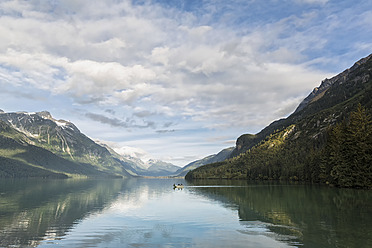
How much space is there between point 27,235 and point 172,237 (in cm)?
2041

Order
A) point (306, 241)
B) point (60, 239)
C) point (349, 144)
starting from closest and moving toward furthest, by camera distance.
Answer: point (306, 241)
point (60, 239)
point (349, 144)

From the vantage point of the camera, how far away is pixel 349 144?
373ft

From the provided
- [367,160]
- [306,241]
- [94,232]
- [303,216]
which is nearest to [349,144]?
[367,160]

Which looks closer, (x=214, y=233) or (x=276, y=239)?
(x=276, y=239)

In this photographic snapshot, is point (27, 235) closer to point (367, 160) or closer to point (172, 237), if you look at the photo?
point (172, 237)

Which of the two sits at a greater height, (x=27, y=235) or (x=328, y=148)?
(x=328, y=148)

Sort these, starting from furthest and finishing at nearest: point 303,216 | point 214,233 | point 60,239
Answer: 1. point 303,216
2. point 214,233
3. point 60,239

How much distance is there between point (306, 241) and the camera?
3158 cm

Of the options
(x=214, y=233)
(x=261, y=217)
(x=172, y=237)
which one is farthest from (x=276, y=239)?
(x=261, y=217)

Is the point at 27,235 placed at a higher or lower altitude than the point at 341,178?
lower

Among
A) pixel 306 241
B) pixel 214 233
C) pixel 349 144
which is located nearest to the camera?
pixel 306 241

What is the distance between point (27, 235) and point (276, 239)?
1328 inches

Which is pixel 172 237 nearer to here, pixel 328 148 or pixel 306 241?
pixel 306 241

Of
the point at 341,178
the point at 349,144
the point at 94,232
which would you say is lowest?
the point at 94,232
